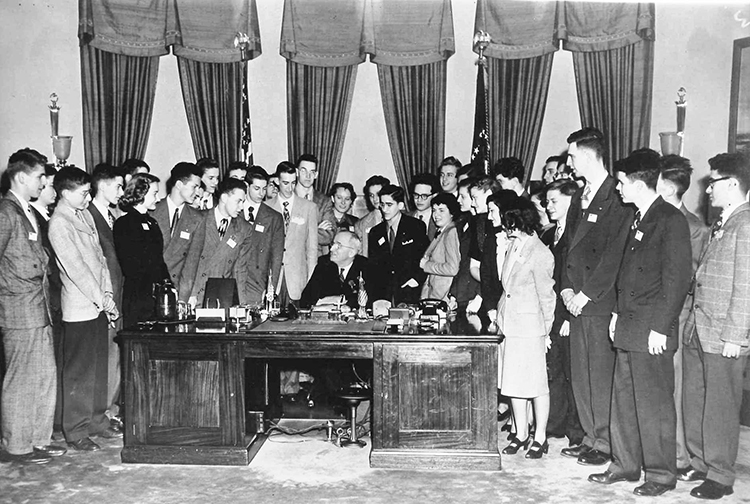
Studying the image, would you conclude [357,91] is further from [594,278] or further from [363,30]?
[594,278]

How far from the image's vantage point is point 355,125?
317 inches

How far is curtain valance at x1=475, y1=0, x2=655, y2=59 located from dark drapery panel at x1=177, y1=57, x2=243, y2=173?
9.08ft

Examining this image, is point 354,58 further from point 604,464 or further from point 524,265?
point 604,464

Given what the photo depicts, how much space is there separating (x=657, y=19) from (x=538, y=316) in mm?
4936

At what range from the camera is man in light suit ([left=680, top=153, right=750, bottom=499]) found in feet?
11.5

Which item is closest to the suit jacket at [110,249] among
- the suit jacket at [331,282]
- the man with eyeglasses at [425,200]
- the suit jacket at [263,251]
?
the suit jacket at [263,251]

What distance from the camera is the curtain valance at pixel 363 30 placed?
301 inches

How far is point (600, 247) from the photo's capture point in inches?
160

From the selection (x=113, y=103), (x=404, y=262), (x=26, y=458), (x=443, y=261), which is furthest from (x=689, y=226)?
(x=113, y=103)

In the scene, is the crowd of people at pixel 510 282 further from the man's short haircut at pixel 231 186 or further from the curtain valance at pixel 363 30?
the curtain valance at pixel 363 30

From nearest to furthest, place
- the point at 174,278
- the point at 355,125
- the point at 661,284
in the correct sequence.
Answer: the point at 661,284 < the point at 174,278 < the point at 355,125

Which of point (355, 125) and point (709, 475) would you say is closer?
point (709, 475)

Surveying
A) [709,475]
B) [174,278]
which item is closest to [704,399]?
[709,475]

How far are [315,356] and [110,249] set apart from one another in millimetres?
1776
